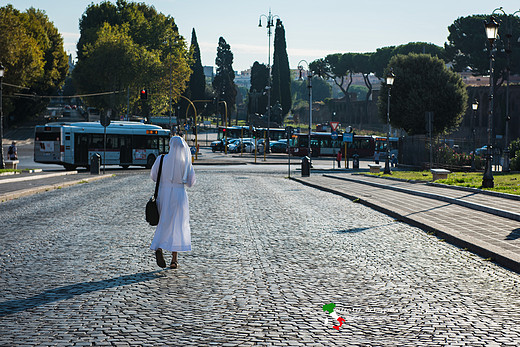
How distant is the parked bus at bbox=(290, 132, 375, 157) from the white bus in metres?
28.9

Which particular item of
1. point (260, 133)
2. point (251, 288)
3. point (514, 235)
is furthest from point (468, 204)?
point (260, 133)

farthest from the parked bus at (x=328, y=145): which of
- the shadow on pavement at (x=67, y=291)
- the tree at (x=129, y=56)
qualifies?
the shadow on pavement at (x=67, y=291)

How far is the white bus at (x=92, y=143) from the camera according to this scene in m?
39.0

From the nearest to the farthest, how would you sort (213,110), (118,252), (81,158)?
1. (118,252)
2. (81,158)
3. (213,110)

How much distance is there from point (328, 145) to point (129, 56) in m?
23.6

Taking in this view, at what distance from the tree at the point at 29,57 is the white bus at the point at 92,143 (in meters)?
17.7

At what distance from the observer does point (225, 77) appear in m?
136

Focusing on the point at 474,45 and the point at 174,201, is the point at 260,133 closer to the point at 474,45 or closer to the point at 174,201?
the point at 474,45

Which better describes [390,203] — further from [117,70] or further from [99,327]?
[117,70]

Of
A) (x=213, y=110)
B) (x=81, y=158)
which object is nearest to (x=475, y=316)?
(x=81, y=158)

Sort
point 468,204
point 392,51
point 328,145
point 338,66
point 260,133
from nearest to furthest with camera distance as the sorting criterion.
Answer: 1. point 468,204
2. point 328,145
3. point 260,133
4. point 392,51
5. point 338,66

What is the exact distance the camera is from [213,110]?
446ft

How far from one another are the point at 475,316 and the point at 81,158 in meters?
36.5

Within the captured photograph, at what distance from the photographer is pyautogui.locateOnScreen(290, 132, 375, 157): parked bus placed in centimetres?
7038
